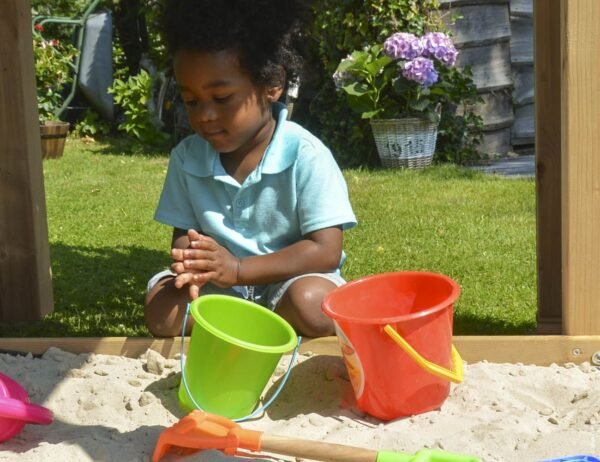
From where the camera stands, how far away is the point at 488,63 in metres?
6.92

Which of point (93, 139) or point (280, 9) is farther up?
point (280, 9)

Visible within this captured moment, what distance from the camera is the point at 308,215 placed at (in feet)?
8.89

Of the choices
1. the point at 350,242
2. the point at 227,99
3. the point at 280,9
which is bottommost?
the point at 350,242

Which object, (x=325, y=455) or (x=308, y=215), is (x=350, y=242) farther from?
(x=325, y=455)

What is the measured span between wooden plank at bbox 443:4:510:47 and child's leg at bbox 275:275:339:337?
4500 millimetres

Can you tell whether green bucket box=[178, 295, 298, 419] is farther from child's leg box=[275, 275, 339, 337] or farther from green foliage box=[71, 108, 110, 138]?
green foliage box=[71, 108, 110, 138]

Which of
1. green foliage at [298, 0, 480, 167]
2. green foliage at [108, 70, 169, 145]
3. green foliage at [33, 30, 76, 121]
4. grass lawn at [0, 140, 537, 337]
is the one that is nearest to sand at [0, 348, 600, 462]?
grass lawn at [0, 140, 537, 337]

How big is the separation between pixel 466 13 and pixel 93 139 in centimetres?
340

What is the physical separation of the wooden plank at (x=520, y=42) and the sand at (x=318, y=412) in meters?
5.12

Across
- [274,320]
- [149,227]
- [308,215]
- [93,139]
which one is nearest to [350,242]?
[149,227]

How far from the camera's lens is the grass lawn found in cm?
324

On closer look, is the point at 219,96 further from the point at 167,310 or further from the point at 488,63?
the point at 488,63

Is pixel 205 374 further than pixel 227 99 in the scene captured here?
No

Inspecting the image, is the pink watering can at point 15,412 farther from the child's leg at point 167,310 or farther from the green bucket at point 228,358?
the child's leg at point 167,310
